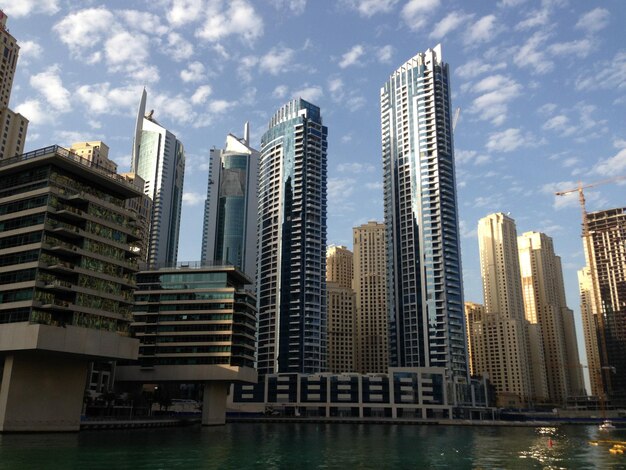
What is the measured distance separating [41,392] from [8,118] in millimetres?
137619

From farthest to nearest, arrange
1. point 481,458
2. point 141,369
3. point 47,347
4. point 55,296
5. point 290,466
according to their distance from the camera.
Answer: point 141,369 < point 55,296 < point 47,347 < point 481,458 < point 290,466

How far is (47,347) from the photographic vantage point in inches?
3103

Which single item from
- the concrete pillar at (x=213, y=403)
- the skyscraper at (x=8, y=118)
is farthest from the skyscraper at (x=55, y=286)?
the skyscraper at (x=8, y=118)

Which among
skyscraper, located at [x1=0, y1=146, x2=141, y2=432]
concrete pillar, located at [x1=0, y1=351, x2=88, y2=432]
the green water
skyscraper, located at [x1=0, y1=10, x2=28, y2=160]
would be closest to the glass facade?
skyscraper, located at [x1=0, y1=146, x2=141, y2=432]

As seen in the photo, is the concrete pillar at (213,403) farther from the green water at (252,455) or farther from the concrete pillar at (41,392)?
the green water at (252,455)

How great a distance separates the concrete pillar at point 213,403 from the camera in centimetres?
13112

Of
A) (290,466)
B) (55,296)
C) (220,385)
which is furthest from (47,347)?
(220,385)

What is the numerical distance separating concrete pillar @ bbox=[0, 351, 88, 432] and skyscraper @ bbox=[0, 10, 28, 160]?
127m

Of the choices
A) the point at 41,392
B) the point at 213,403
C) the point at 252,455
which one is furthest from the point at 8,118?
the point at 252,455

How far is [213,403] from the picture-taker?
13250 centimetres

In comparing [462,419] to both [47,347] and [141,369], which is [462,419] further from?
[47,347]

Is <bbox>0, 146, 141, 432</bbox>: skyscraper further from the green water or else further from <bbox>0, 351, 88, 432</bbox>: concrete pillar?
the green water

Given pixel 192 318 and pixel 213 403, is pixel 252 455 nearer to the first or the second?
pixel 192 318

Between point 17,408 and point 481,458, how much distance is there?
61932mm
